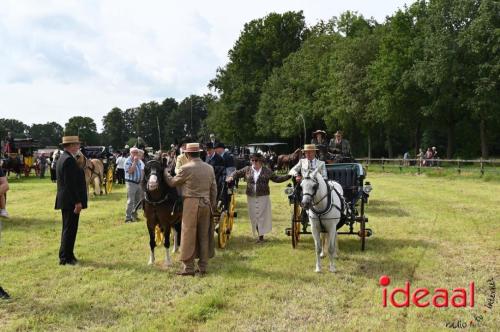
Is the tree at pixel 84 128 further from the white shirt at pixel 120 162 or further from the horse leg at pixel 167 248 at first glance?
the horse leg at pixel 167 248

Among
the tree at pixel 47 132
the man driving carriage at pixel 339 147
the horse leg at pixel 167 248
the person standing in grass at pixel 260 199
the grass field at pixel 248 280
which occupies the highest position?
the tree at pixel 47 132

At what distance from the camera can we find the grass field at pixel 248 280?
18.9 feet

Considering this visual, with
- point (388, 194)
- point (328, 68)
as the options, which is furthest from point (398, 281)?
Answer: point (328, 68)

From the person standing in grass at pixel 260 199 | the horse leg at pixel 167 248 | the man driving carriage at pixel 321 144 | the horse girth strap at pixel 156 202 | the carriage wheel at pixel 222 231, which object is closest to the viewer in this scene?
the horse girth strap at pixel 156 202

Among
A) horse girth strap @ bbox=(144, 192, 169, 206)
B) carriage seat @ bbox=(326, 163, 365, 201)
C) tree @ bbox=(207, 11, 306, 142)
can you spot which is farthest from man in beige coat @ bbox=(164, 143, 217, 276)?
tree @ bbox=(207, 11, 306, 142)

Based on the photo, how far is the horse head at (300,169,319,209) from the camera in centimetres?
732

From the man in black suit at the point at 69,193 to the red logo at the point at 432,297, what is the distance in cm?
478

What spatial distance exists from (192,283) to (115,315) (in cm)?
150

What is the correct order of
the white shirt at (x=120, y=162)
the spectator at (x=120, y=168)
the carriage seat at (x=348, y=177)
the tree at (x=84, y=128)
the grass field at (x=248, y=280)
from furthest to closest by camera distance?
the tree at (x=84, y=128) → the spectator at (x=120, y=168) → the white shirt at (x=120, y=162) → the carriage seat at (x=348, y=177) → the grass field at (x=248, y=280)

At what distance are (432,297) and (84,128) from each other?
129633 millimetres

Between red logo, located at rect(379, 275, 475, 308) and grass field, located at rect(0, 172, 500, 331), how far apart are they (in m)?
0.12

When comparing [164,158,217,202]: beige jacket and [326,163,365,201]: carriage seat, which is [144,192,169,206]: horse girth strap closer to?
[164,158,217,202]: beige jacket

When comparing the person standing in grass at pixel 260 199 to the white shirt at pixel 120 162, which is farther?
the white shirt at pixel 120 162

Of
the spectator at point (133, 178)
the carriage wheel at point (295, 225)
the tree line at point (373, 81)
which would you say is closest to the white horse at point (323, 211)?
the carriage wheel at point (295, 225)
